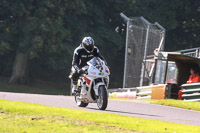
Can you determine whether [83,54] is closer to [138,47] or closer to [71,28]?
[138,47]

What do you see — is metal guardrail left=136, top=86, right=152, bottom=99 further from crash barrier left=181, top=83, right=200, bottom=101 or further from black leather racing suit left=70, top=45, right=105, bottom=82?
black leather racing suit left=70, top=45, right=105, bottom=82

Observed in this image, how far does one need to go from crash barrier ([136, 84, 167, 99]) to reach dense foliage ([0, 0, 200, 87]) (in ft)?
53.5

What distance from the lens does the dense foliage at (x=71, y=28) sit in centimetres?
3978

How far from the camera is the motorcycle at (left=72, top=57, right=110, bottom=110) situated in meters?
13.9

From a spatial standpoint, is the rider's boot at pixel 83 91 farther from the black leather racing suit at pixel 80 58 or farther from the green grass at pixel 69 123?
the green grass at pixel 69 123

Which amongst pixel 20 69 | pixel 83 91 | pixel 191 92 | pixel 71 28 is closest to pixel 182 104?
pixel 191 92

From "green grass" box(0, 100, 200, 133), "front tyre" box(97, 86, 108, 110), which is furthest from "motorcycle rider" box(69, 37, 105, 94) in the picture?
"green grass" box(0, 100, 200, 133)

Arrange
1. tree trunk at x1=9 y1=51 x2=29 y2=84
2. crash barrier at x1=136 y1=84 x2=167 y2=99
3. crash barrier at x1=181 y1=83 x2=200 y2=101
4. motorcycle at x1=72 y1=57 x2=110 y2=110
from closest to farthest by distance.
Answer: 1. motorcycle at x1=72 y1=57 x2=110 y2=110
2. crash barrier at x1=181 y1=83 x2=200 y2=101
3. crash barrier at x1=136 y1=84 x2=167 y2=99
4. tree trunk at x1=9 y1=51 x2=29 y2=84

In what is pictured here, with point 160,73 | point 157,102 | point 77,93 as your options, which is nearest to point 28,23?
point 160,73

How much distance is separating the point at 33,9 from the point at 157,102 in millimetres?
23975

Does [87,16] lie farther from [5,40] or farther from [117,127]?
[117,127]

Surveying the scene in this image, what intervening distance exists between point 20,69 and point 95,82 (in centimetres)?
2952

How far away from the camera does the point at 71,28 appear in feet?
141

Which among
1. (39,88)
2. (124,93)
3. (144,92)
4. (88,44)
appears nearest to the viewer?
(88,44)
